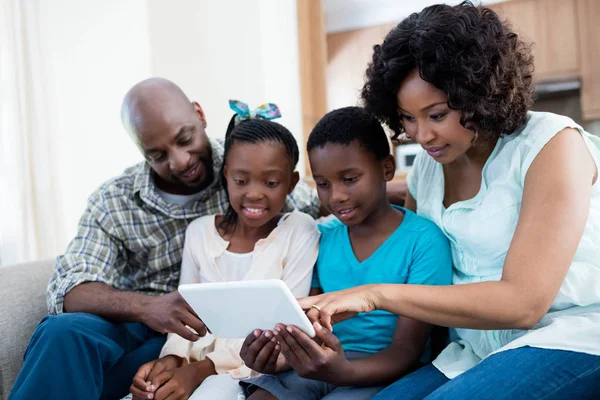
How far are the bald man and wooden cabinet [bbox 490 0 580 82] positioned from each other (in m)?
3.70

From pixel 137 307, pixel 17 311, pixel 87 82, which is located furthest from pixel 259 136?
pixel 87 82

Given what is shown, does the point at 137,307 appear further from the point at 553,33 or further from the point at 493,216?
the point at 553,33

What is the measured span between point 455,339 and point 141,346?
0.85 meters

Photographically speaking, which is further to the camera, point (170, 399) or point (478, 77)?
point (170, 399)

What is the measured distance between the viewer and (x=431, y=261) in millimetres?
1287

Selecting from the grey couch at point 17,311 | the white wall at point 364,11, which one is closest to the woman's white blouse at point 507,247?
the grey couch at point 17,311

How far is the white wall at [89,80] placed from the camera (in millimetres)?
2867

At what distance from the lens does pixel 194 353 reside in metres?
1.44

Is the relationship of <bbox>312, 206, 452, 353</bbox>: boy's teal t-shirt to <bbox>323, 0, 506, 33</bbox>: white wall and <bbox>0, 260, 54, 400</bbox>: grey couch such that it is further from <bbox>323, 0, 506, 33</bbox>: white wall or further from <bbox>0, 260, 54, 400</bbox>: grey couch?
<bbox>323, 0, 506, 33</bbox>: white wall

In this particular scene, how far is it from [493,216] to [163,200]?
0.99 m

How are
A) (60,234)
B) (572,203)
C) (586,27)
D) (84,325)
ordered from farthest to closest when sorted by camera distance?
(586,27)
(60,234)
(84,325)
(572,203)

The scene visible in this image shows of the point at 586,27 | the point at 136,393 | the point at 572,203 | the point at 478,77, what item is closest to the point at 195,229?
the point at 136,393

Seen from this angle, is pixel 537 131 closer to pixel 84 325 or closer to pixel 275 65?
pixel 84 325

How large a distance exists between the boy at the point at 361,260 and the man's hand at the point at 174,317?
0.17 meters
